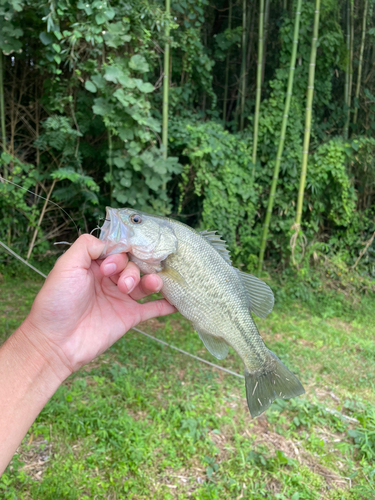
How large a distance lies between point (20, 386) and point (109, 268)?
0.57m

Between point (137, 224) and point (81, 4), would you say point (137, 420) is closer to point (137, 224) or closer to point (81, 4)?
point (137, 224)

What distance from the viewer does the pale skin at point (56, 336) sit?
139 centimetres

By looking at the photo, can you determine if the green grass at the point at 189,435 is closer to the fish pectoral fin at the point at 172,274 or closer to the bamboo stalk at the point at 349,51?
the fish pectoral fin at the point at 172,274

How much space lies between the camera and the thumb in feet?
4.75

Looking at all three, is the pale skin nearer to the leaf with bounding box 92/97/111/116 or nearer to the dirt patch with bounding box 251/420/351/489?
the dirt patch with bounding box 251/420/351/489

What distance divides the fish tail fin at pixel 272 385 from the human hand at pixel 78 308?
61 centimetres

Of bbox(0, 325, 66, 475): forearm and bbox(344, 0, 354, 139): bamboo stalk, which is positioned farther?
bbox(344, 0, 354, 139): bamboo stalk

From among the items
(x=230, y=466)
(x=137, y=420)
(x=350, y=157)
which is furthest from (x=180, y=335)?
(x=350, y=157)

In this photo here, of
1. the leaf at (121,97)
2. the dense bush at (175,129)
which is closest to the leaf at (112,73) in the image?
the dense bush at (175,129)

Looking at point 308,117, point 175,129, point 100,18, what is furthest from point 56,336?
point 308,117

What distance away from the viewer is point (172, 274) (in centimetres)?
155

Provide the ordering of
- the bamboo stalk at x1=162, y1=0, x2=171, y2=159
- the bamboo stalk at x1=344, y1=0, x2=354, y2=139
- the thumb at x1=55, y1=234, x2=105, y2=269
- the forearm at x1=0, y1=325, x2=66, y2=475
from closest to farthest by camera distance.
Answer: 1. the forearm at x1=0, y1=325, x2=66, y2=475
2. the thumb at x1=55, y1=234, x2=105, y2=269
3. the bamboo stalk at x1=162, y1=0, x2=171, y2=159
4. the bamboo stalk at x1=344, y1=0, x2=354, y2=139

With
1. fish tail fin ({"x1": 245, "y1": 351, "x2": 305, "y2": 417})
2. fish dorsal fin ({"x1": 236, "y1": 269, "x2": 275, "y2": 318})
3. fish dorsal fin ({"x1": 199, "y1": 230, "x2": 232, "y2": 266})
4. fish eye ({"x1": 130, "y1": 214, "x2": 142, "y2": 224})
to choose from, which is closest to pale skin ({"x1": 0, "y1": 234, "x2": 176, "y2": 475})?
fish eye ({"x1": 130, "y1": 214, "x2": 142, "y2": 224})

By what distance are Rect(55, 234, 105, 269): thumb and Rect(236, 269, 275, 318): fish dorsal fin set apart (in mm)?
636
